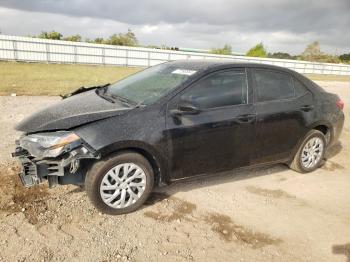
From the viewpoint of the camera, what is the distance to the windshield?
4.11 metres

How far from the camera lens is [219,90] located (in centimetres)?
430

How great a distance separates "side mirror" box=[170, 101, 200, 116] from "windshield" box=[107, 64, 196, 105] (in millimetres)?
262

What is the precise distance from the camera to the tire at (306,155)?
5285mm

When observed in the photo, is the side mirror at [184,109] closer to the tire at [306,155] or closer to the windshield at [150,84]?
the windshield at [150,84]

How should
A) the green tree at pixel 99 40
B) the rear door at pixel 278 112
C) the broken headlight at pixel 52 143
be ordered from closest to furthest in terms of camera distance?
the broken headlight at pixel 52 143 → the rear door at pixel 278 112 → the green tree at pixel 99 40

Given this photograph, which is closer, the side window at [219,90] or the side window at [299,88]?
the side window at [219,90]

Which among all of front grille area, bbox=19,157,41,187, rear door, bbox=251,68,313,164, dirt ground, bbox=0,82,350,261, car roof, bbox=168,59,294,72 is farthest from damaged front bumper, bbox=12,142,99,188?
rear door, bbox=251,68,313,164

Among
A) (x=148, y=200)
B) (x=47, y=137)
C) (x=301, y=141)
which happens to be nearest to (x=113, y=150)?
(x=47, y=137)

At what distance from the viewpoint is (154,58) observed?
32.9m

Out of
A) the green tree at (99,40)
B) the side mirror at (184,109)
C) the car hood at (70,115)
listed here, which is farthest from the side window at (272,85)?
the green tree at (99,40)

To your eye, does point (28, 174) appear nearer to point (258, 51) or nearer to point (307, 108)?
point (307, 108)

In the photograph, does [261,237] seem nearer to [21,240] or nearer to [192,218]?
[192,218]

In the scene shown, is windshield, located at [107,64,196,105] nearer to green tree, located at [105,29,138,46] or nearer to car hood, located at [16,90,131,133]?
car hood, located at [16,90,131,133]

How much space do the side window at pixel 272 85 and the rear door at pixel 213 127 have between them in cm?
25
